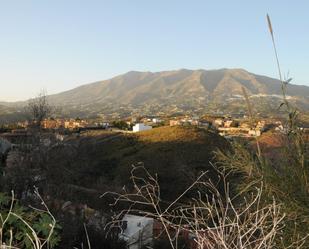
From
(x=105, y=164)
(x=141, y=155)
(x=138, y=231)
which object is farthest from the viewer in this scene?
(x=141, y=155)

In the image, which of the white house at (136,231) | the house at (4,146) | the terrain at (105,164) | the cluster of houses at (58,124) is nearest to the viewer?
the white house at (136,231)

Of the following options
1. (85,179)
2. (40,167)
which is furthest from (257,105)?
(85,179)

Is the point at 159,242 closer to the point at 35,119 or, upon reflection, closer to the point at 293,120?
the point at 293,120

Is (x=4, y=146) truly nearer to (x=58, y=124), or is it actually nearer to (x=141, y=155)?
(x=141, y=155)

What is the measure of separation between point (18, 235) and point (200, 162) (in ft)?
116

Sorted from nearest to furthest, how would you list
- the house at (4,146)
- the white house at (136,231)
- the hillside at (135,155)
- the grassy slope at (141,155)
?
the white house at (136,231) → the hillside at (135,155) → the grassy slope at (141,155) → the house at (4,146)

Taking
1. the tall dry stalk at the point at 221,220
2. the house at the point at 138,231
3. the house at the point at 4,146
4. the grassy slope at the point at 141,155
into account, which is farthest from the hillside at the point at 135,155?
the tall dry stalk at the point at 221,220

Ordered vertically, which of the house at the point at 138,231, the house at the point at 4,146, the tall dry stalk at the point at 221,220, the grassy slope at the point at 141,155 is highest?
the tall dry stalk at the point at 221,220

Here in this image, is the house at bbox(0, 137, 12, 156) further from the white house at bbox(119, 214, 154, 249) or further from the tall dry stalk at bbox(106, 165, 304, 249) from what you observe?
the tall dry stalk at bbox(106, 165, 304, 249)

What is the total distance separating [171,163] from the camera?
3834cm

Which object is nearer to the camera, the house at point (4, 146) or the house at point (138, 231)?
the house at point (138, 231)

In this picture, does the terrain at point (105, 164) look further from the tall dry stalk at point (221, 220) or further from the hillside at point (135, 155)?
the tall dry stalk at point (221, 220)

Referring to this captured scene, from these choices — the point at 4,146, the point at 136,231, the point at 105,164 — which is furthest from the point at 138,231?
the point at 105,164

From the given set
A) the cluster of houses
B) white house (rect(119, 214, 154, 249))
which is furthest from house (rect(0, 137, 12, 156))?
white house (rect(119, 214, 154, 249))
